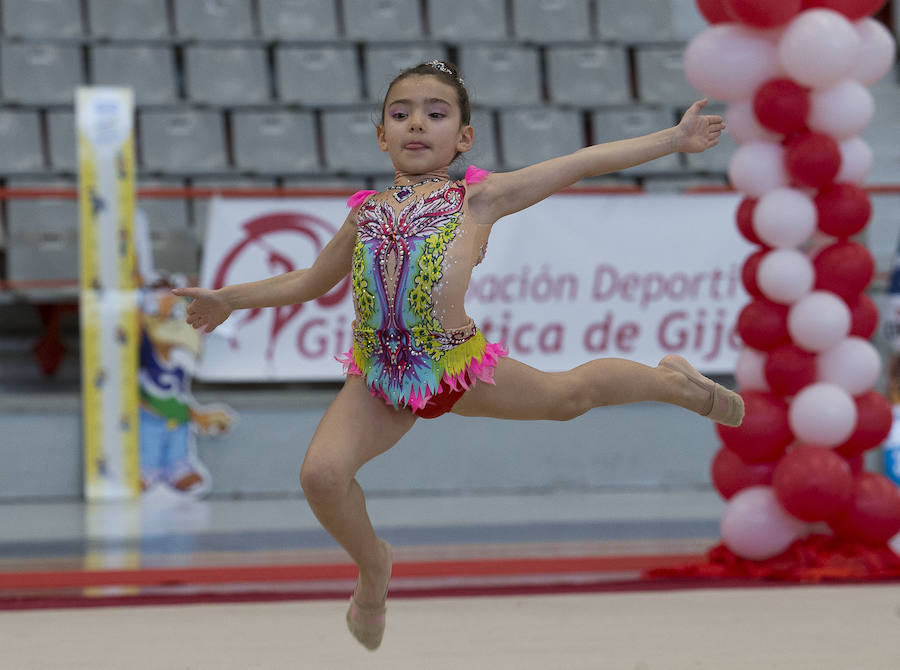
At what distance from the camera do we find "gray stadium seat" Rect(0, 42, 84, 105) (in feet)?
19.7

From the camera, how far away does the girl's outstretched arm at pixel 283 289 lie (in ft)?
7.01

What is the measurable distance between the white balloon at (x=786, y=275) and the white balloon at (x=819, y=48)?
1.58 feet

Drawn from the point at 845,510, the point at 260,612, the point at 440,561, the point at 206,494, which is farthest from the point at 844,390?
the point at 206,494

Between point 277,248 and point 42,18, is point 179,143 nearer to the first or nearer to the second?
point 42,18

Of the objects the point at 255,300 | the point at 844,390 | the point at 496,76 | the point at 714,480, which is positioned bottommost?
the point at 714,480

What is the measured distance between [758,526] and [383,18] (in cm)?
405

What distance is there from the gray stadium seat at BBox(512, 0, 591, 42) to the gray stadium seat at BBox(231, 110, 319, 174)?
1.39 meters

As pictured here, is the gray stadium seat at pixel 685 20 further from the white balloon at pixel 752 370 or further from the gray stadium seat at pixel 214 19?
the white balloon at pixel 752 370

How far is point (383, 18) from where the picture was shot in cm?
646

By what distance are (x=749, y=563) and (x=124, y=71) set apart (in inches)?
166

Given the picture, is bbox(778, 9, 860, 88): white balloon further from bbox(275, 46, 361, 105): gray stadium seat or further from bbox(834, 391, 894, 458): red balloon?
bbox(275, 46, 361, 105): gray stadium seat

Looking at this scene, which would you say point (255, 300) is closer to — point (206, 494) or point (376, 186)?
point (206, 494)

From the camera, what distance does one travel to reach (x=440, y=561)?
3.56 metres

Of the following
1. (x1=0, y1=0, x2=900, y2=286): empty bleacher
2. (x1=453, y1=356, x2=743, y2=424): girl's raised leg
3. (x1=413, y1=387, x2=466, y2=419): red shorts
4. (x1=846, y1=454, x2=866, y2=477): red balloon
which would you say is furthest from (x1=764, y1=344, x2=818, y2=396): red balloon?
(x1=0, y1=0, x2=900, y2=286): empty bleacher
